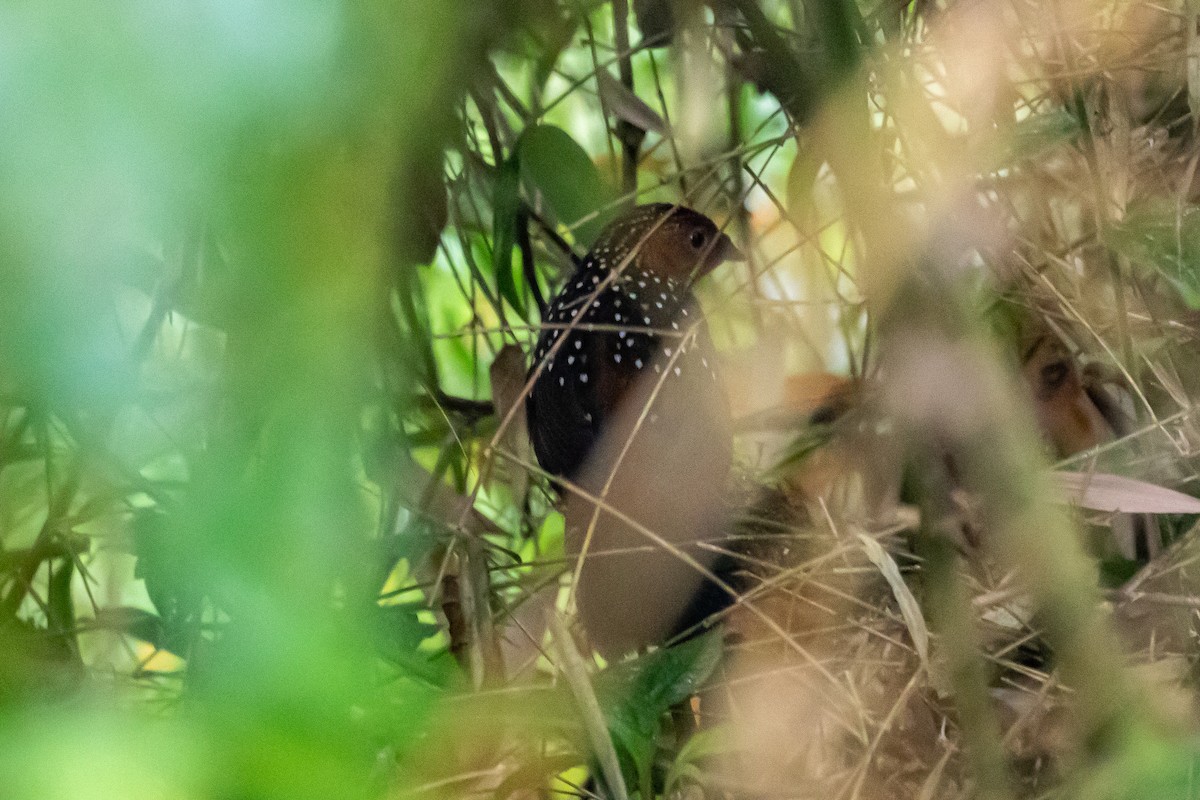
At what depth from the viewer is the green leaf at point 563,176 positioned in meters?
0.97

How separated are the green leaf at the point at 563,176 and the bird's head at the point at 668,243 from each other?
0.10 ft

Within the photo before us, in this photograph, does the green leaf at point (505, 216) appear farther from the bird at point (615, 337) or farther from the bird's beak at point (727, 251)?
the bird's beak at point (727, 251)

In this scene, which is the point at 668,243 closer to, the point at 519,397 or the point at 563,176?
the point at 563,176

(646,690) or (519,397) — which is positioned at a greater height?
(519,397)

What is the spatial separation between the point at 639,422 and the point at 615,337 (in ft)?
0.56

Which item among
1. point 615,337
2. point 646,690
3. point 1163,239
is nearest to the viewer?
point 646,690

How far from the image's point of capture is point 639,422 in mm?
907

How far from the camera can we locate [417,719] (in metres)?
0.32

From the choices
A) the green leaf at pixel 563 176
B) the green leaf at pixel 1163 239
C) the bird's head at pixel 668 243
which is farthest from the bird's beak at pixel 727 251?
the green leaf at pixel 1163 239

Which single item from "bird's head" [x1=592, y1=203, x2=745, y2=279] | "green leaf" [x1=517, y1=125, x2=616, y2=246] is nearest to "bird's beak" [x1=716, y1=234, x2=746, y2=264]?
"bird's head" [x1=592, y1=203, x2=745, y2=279]

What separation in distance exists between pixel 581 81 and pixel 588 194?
0.42ft

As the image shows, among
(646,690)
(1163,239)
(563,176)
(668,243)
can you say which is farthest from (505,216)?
(1163,239)

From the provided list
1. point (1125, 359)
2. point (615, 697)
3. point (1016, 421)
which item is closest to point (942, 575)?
point (1016, 421)

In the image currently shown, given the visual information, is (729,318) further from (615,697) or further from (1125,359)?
(615,697)
